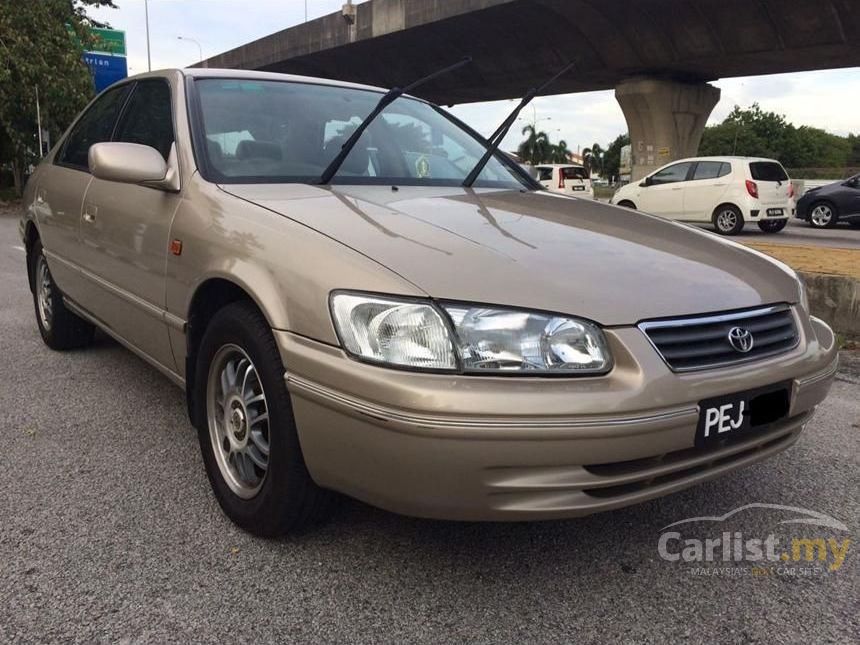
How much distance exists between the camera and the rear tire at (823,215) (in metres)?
17.1

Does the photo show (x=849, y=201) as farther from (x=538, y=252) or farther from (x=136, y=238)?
(x=136, y=238)

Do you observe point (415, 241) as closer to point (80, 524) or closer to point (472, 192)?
point (472, 192)

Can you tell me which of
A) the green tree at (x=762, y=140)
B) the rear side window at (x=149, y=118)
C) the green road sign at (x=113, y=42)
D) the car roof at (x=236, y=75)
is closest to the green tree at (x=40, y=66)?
the green road sign at (x=113, y=42)

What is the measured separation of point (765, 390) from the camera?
2.11 metres

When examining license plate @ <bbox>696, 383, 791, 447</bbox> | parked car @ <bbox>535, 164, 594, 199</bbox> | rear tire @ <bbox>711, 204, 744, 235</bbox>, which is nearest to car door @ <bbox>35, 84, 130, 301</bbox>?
license plate @ <bbox>696, 383, 791, 447</bbox>

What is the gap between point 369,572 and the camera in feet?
7.22

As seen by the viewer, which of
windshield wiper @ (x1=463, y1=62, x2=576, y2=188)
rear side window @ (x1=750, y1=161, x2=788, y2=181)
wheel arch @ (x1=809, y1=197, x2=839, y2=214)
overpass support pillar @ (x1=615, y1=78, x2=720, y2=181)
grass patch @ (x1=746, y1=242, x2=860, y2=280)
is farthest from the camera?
overpass support pillar @ (x1=615, y1=78, x2=720, y2=181)

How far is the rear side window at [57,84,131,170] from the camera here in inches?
153

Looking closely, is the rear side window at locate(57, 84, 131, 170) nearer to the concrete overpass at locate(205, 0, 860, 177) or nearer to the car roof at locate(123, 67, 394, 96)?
the car roof at locate(123, 67, 394, 96)

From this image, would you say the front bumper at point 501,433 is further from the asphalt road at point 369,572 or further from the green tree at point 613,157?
the green tree at point 613,157

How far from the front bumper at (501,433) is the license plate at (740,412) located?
0.12ft

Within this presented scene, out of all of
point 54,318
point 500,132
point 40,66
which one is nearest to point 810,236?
point 500,132

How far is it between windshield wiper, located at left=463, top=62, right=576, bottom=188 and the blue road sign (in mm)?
28453

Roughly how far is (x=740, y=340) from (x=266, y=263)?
139 cm
